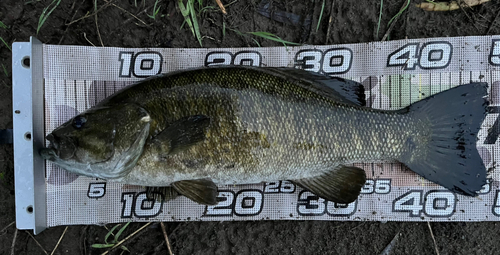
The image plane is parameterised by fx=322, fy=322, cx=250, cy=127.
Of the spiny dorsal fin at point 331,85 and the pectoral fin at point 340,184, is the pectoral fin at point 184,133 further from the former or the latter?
the pectoral fin at point 340,184

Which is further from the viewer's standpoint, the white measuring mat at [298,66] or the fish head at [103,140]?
Answer: the white measuring mat at [298,66]

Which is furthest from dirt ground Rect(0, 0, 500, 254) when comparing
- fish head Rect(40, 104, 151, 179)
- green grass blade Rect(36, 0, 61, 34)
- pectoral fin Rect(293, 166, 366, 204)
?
fish head Rect(40, 104, 151, 179)

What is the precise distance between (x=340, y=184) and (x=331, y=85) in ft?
2.50

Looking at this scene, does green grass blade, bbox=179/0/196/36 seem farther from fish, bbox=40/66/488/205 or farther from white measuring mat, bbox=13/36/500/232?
fish, bbox=40/66/488/205

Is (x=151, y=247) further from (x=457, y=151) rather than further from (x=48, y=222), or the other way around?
(x=457, y=151)

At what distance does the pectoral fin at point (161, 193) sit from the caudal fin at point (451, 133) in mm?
1878

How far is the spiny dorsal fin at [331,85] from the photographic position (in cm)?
243

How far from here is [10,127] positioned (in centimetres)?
280

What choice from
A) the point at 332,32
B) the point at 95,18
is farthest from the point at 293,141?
the point at 95,18

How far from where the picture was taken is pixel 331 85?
2.47m

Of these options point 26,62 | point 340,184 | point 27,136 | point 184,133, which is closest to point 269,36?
point 184,133

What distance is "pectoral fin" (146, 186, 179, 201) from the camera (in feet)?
8.86

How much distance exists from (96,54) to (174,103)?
1.08 m

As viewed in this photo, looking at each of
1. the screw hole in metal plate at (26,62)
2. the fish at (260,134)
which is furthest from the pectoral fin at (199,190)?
the screw hole in metal plate at (26,62)
